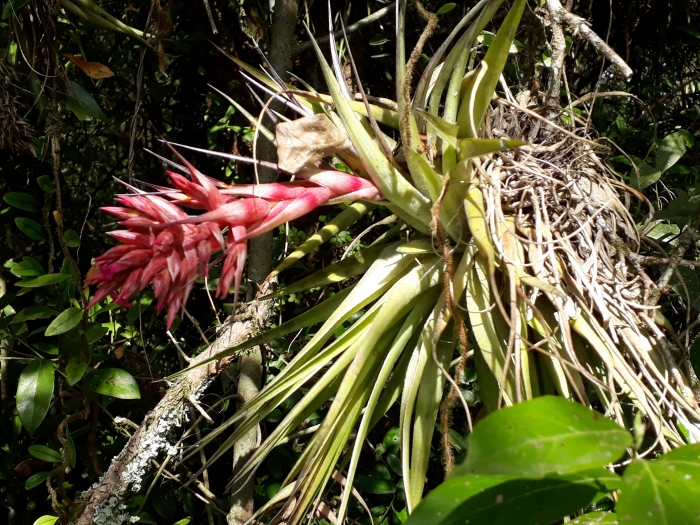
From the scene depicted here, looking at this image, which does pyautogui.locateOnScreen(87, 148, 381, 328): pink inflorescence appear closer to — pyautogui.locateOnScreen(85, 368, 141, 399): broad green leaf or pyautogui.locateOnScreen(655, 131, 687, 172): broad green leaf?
pyautogui.locateOnScreen(85, 368, 141, 399): broad green leaf

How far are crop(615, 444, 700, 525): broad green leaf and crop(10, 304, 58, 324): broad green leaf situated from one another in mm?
1110

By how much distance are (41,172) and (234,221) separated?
3.79 ft

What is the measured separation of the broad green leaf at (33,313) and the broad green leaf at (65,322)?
0.06 meters

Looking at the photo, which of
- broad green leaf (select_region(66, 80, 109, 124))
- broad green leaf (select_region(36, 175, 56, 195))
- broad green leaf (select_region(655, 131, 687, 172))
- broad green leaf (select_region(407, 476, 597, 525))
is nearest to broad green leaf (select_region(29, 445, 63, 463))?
broad green leaf (select_region(36, 175, 56, 195))

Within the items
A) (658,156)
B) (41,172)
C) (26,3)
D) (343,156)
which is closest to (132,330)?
(41,172)

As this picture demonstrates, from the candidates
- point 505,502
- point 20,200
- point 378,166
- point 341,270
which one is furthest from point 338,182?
point 20,200

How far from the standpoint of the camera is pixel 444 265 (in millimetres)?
807

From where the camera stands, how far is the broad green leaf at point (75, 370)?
115cm

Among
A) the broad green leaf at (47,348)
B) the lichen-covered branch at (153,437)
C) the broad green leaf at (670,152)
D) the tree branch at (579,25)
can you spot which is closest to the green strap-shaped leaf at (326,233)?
the lichen-covered branch at (153,437)

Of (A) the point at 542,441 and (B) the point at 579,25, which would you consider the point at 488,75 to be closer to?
(B) the point at 579,25

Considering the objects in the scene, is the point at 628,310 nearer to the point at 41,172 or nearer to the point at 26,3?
the point at 26,3

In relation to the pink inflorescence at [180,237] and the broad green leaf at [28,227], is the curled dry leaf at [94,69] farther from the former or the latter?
the pink inflorescence at [180,237]

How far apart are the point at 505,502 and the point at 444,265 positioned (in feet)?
1.29

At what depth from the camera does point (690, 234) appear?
0.85 metres
